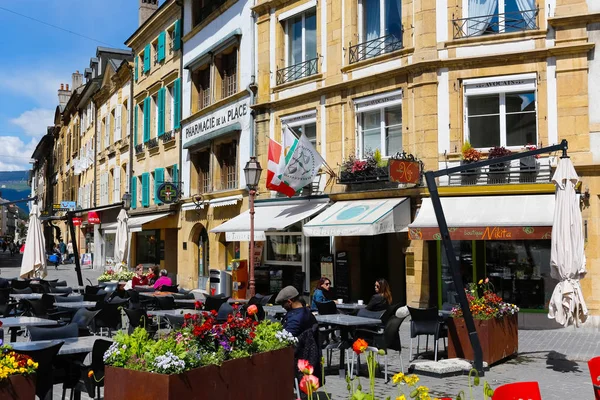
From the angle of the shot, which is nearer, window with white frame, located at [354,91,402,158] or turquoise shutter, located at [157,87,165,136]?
window with white frame, located at [354,91,402,158]

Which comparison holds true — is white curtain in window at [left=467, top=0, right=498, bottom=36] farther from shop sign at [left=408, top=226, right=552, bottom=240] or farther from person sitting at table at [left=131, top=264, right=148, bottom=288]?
person sitting at table at [left=131, top=264, right=148, bottom=288]

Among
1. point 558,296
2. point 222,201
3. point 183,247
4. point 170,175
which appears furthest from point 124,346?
point 170,175

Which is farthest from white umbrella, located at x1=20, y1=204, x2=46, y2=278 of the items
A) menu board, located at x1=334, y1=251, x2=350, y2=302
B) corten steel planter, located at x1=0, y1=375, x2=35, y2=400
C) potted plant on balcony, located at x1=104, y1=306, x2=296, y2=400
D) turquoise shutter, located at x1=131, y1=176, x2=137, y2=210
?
turquoise shutter, located at x1=131, y1=176, x2=137, y2=210

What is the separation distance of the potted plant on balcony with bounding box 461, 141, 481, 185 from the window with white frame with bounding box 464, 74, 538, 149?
47 centimetres

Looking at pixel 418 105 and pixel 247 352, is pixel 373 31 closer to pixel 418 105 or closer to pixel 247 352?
pixel 418 105

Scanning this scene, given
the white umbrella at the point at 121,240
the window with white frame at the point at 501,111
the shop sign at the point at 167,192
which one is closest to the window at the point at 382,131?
the window with white frame at the point at 501,111

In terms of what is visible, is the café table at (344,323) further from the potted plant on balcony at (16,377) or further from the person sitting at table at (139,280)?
the person sitting at table at (139,280)

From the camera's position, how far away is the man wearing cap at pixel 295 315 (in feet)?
24.8

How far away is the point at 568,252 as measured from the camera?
1001cm

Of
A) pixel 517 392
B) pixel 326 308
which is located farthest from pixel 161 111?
pixel 517 392

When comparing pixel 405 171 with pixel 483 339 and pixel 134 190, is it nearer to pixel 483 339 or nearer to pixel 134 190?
pixel 483 339

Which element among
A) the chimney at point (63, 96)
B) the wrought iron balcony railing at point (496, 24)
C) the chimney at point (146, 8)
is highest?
the chimney at point (63, 96)

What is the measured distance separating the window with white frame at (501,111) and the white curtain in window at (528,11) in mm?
1141

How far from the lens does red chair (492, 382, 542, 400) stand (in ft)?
13.0
